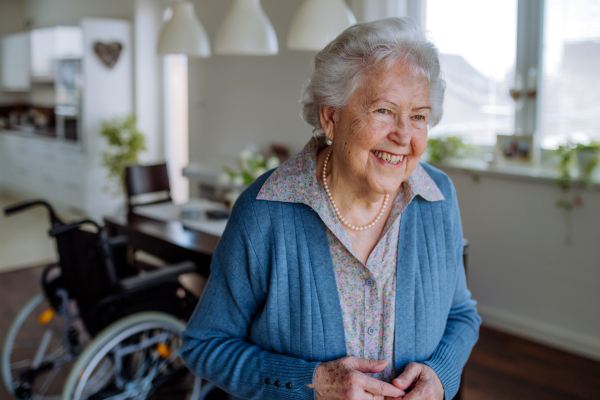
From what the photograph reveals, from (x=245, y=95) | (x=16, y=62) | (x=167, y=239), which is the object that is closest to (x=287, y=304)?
(x=167, y=239)

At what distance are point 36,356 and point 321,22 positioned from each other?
6.82 feet

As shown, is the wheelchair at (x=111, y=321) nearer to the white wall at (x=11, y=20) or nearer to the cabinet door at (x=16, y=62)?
the cabinet door at (x=16, y=62)

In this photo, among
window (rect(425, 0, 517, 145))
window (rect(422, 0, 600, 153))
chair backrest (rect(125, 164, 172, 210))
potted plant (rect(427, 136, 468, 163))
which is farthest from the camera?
chair backrest (rect(125, 164, 172, 210))

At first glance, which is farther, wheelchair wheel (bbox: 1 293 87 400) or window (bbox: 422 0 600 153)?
window (bbox: 422 0 600 153)

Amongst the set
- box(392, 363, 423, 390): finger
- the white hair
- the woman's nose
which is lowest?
box(392, 363, 423, 390): finger

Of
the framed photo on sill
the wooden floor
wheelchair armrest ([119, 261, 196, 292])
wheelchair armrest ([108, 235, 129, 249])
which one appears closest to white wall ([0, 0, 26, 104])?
the wooden floor

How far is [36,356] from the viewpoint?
8.06 feet

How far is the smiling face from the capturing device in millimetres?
1082

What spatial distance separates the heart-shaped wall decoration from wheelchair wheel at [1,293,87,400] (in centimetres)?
309

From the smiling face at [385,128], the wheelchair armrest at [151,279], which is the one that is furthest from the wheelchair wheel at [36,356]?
the smiling face at [385,128]

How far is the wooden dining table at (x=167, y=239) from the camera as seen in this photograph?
2582 millimetres

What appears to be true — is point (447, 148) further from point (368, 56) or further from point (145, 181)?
point (368, 56)

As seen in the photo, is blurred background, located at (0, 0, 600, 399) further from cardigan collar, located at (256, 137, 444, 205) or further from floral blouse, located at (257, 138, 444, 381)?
floral blouse, located at (257, 138, 444, 381)

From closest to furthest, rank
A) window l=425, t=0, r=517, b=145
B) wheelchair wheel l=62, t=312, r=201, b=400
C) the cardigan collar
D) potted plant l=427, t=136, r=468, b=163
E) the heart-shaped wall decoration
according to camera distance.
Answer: the cardigan collar
wheelchair wheel l=62, t=312, r=201, b=400
window l=425, t=0, r=517, b=145
potted plant l=427, t=136, r=468, b=163
the heart-shaped wall decoration
